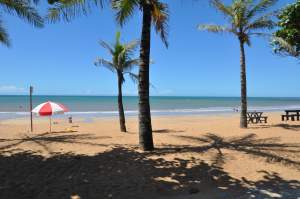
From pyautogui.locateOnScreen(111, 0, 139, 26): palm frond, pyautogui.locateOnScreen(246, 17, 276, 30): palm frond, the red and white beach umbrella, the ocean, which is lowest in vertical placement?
the ocean

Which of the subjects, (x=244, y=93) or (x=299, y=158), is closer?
(x=299, y=158)

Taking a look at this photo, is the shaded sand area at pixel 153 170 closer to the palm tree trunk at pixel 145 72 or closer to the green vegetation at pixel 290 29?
the palm tree trunk at pixel 145 72

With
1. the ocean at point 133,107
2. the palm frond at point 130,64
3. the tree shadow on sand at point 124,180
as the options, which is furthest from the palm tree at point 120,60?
the ocean at point 133,107

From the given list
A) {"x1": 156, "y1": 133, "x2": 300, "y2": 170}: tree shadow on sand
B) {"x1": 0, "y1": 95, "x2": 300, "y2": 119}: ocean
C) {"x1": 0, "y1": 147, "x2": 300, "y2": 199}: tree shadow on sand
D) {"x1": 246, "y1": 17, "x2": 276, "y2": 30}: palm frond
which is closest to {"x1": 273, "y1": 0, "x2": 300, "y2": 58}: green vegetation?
{"x1": 246, "y1": 17, "x2": 276, "y2": 30}: palm frond

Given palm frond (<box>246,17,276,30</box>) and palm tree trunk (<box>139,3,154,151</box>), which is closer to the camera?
palm tree trunk (<box>139,3,154,151</box>)

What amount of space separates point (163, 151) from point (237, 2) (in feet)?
30.2

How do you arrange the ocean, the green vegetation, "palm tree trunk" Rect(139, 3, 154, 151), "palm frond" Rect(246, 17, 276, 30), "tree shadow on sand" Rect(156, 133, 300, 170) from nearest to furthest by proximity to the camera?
"tree shadow on sand" Rect(156, 133, 300, 170), "palm tree trunk" Rect(139, 3, 154, 151), the green vegetation, "palm frond" Rect(246, 17, 276, 30), the ocean

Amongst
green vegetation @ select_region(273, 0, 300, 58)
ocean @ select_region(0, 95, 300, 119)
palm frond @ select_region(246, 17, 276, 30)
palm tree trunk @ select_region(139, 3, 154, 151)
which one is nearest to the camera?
palm tree trunk @ select_region(139, 3, 154, 151)

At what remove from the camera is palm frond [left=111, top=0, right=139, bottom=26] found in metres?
8.40

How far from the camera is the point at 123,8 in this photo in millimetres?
8602

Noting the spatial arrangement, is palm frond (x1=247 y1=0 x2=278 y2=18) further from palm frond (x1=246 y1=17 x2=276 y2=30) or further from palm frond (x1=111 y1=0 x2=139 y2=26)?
palm frond (x1=111 y1=0 x2=139 y2=26)

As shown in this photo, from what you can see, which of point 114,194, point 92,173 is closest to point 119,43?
point 92,173

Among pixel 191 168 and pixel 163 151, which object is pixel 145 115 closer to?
pixel 163 151

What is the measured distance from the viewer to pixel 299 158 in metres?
7.38
